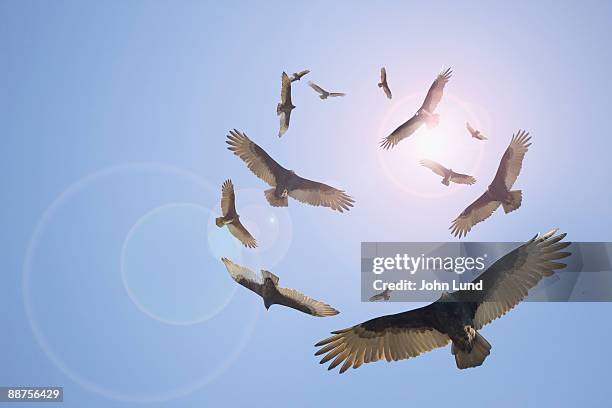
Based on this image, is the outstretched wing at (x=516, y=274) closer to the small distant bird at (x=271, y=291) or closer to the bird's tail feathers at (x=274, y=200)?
the small distant bird at (x=271, y=291)

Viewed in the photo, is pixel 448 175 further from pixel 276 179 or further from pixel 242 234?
pixel 242 234

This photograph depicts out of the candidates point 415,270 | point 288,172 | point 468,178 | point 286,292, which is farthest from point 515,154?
point 286,292

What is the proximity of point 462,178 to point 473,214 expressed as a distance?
2.01ft

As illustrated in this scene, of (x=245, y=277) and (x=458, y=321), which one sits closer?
(x=458, y=321)

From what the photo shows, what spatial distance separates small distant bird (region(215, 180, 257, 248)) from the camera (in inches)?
504

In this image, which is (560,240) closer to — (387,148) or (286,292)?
(286,292)

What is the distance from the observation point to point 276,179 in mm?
13477

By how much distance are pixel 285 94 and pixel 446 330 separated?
532cm

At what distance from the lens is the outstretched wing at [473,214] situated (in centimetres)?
1305

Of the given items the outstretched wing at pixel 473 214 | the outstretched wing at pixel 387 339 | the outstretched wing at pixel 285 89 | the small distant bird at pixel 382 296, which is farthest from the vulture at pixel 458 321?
the outstretched wing at pixel 285 89

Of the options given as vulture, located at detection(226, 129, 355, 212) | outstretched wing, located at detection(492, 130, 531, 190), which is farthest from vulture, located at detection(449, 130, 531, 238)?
vulture, located at detection(226, 129, 355, 212)

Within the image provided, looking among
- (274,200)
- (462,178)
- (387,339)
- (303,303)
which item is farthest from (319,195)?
(387,339)

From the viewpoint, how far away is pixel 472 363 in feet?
28.9

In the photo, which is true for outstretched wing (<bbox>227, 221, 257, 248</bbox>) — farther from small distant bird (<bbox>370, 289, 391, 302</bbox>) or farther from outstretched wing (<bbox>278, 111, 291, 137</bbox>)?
small distant bird (<bbox>370, 289, 391, 302</bbox>)
